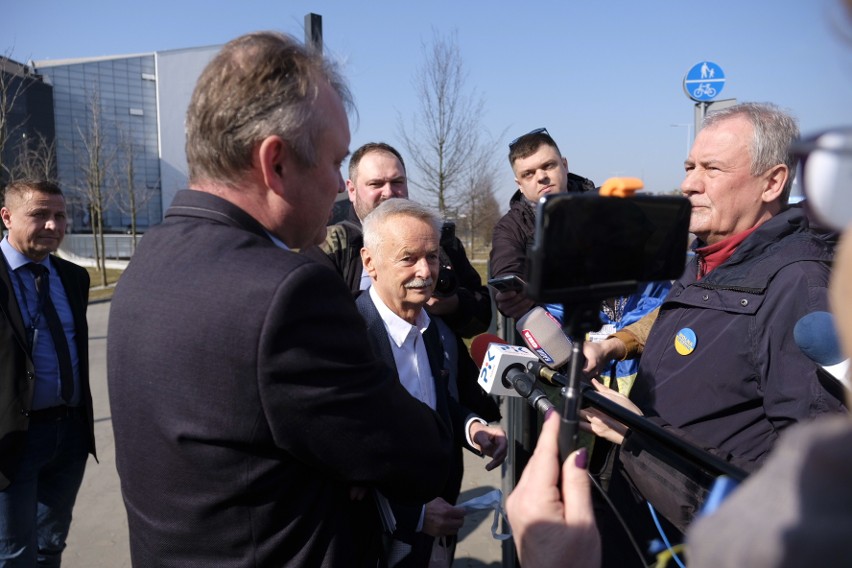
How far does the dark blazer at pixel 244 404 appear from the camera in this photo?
3.97ft

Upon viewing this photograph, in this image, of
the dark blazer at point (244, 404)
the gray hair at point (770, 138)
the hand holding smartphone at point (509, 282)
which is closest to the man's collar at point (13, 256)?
the dark blazer at point (244, 404)

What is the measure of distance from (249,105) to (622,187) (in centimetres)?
87

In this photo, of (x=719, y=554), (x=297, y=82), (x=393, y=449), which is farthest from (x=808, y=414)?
(x=297, y=82)

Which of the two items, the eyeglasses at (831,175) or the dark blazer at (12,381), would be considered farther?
the dark blazer at (12,381)

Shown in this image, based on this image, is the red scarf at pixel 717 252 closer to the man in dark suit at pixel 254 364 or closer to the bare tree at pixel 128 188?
the man in dark suit at pixel 254 364

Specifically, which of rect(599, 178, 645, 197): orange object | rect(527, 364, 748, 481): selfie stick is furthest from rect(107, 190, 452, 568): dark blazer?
rect(599, 178, 645, 197): orange object

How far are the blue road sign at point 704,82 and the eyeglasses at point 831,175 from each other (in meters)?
6.70

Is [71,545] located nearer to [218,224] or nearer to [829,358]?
[218,224]

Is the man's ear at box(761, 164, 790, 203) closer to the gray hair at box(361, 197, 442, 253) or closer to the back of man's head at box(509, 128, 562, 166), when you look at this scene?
the gray hair at box(361, 197, 442, 253)

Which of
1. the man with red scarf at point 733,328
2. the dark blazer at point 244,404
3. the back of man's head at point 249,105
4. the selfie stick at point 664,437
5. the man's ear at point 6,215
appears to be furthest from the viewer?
the man's ear at point 6,215

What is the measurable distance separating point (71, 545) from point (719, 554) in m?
4.52

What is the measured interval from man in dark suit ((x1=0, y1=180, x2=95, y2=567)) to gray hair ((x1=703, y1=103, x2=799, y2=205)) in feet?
11.5

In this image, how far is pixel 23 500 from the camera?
293 cm

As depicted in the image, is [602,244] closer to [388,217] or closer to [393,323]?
[393,323]
